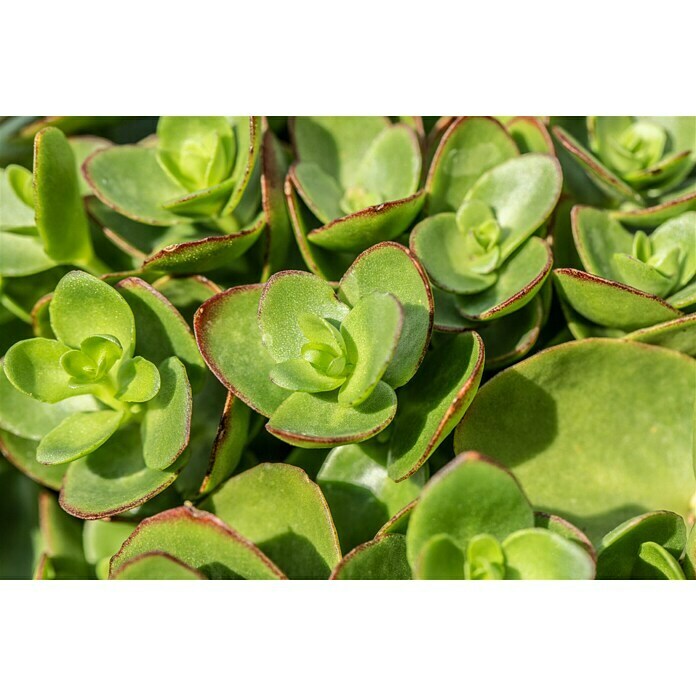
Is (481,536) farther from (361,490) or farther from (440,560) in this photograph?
(361,490)

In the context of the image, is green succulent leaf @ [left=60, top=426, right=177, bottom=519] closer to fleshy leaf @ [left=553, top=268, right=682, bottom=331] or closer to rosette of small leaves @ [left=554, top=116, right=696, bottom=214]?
fleshy leaf @ [left=553, top=268, right=682, bottom=331]

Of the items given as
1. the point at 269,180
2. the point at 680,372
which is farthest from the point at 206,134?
the point at 680,372

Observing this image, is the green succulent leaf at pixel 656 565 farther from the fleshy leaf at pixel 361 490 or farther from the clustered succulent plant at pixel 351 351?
the fleshy leaf at pixel 361 490

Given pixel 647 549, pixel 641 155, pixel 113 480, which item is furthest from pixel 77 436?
pixel 641 155

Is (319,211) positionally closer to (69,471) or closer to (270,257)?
(270,257)

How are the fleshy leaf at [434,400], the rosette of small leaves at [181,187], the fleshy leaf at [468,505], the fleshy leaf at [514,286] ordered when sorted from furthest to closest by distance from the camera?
the rosette of small leaves at [181,187] → the fleshy leaf at [514,286] → the fleshy leaf at [434,400] → the fleshy leaf at [468,505]

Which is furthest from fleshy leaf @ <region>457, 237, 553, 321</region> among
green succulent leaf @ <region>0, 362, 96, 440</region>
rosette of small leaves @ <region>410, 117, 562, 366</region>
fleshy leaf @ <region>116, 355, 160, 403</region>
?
green succulent leaf @ <region>0, 362, 96, 440</region>

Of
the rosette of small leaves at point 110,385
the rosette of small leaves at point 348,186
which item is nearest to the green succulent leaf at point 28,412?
the rosette of small leaves at point 110,385
